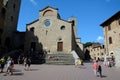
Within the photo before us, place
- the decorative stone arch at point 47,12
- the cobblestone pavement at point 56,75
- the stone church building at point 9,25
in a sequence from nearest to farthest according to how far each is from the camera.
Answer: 1. the cobblestone pavement at point 56,75
2. the stone church building at point 9,25
3. the decorative stone arch at point 47,12

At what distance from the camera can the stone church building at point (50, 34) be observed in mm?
32312

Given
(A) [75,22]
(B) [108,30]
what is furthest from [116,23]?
(A) [75,22]

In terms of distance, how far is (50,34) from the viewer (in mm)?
33469

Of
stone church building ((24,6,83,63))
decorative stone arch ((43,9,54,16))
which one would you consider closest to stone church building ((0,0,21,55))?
stone church building ((24,6,83,63))

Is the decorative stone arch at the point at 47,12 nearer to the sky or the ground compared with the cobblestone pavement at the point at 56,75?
nearer to the sky

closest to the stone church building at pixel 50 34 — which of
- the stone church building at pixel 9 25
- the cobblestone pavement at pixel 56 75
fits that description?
the stone church building at pixel 9 25

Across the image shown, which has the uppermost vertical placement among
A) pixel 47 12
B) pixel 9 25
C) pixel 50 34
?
pixel 47 12

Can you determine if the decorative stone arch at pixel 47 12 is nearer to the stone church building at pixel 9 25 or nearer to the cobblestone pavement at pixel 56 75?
the stone church building at pixel 9 25

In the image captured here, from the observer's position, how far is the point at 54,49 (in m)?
32.5

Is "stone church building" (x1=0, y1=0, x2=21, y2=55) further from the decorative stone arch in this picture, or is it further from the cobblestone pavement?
the cobblestone pavement

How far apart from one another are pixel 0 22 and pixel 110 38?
22.0 meters

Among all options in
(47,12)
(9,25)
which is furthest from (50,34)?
(9,25)

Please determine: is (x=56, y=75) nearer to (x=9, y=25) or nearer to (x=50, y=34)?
(x=50, y=34)

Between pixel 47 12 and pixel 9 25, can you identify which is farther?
pixel 47 12
